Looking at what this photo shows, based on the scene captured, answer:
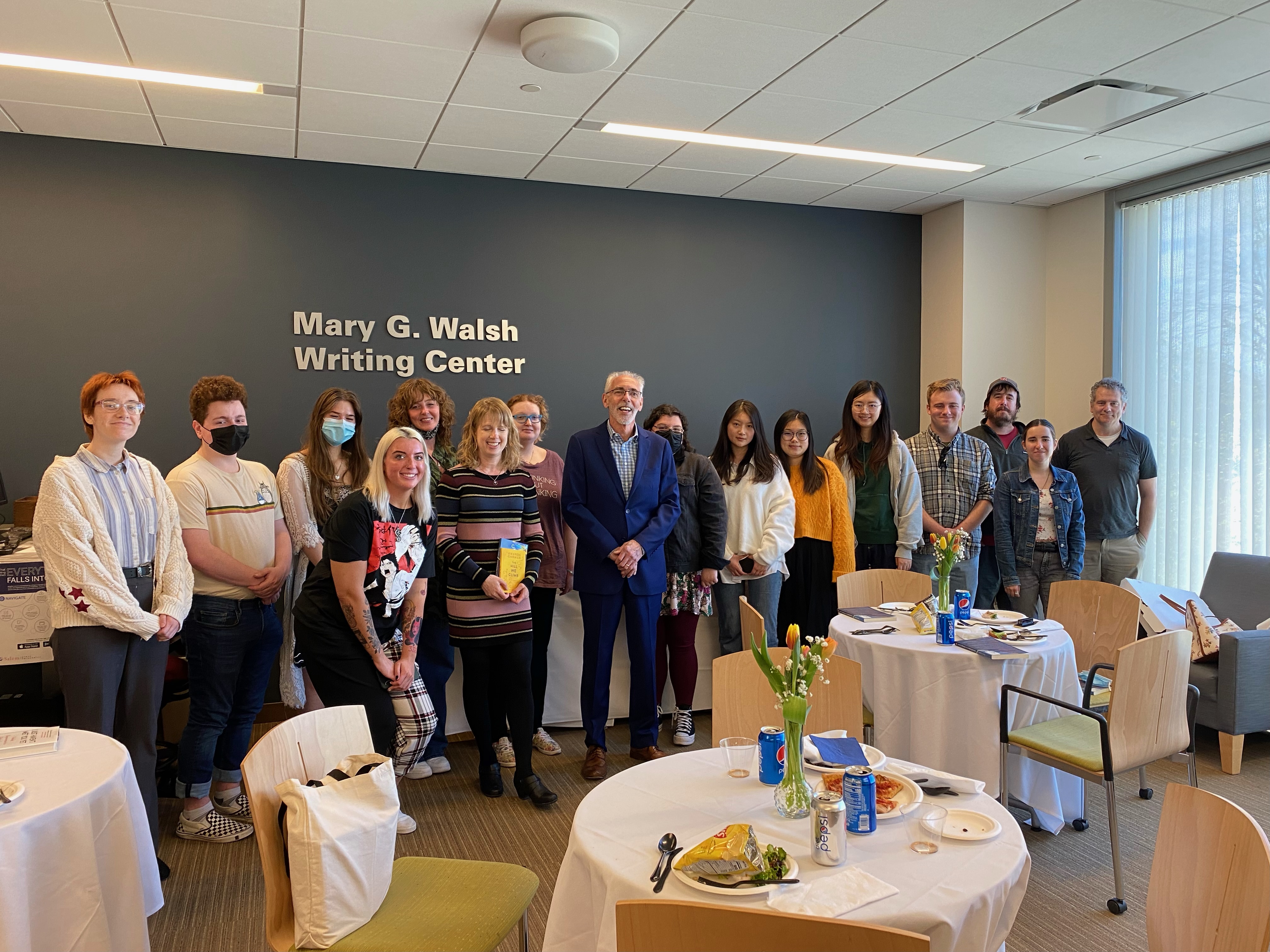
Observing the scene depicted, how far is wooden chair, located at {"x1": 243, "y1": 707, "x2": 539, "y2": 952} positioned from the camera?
1973mm

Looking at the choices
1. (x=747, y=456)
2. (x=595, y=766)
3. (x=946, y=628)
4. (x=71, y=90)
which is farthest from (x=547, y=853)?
(x=71, y=90)

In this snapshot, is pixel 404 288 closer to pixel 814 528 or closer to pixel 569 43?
pixel 569 43

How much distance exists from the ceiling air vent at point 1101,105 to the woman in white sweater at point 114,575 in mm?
4602

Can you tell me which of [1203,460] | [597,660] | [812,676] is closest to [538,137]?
[597,660]

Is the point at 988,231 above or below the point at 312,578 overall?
above

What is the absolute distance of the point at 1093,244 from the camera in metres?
6.69

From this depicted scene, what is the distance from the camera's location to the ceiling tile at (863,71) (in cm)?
408

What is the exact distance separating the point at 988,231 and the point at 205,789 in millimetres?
6419

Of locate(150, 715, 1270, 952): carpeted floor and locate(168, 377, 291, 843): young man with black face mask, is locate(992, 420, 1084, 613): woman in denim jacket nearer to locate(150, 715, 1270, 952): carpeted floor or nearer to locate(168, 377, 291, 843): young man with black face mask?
locate(150, 715, 1270, 952): carpeted floor

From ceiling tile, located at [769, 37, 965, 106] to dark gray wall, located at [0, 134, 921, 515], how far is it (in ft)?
7.22

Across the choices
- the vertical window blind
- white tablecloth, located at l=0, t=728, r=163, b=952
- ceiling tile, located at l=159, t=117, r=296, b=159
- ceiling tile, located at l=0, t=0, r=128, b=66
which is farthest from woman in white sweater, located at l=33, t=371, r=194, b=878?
the vertical window blind

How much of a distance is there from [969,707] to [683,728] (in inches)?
65.3

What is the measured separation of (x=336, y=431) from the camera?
4043mm

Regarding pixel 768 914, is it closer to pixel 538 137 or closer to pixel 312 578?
pixel 312 578
